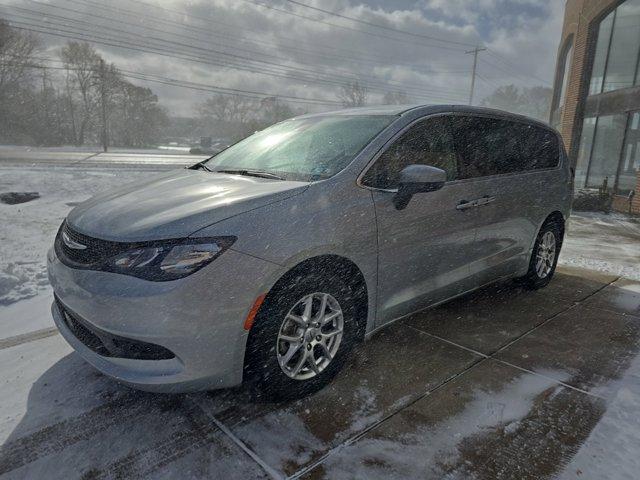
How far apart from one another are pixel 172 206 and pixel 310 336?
3.40 feet

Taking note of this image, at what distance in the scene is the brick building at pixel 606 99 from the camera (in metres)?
12.8

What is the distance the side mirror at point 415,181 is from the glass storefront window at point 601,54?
15.1 meters

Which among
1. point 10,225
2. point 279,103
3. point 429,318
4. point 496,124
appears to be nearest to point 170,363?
point 429,318

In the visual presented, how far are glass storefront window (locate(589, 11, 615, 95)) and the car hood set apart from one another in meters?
15.9

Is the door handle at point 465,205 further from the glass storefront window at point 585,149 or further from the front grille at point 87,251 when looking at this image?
the glass storefront window at point 585,149

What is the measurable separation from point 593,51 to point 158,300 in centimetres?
1750

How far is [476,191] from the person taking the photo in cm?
342

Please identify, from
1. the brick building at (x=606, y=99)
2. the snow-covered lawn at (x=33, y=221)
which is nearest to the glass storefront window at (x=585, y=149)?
the brick building at (x=606, y=99)

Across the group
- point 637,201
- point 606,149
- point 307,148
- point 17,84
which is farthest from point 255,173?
point 17,84

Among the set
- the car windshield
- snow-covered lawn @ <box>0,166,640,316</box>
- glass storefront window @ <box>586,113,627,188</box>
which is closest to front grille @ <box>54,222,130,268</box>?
the car windshield

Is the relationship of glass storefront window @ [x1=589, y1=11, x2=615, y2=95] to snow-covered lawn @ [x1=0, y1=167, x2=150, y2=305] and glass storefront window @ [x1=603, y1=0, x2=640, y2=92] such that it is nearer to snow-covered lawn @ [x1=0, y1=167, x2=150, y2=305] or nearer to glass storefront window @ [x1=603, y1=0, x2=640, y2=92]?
glass storefront window @ [x1=603, y1=0, x2=640, y2=92]

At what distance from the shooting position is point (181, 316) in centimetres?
203

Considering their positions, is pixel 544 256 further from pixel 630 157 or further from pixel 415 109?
pixel 630 157

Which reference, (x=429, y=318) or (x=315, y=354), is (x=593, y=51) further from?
(x=315, y=354)
